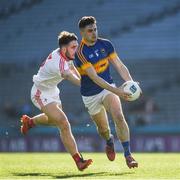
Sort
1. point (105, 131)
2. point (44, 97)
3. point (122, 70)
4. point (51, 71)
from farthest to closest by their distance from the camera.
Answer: point (105, 131) → point (44, 97) → point (122, 70) → point (51, 71)

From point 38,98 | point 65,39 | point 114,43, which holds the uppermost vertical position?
point 114,43

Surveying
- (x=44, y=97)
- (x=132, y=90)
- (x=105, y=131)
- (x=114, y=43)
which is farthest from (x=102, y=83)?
(x=114, y=43)

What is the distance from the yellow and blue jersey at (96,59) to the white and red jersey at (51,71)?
0.34 metres

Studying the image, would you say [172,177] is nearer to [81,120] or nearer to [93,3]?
[81,120]

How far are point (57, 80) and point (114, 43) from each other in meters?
16.8

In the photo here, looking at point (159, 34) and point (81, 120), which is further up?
point (159, 34)

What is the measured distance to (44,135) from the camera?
2045 cm

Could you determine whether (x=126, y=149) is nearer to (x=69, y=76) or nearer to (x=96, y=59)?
(x=69, y=76)

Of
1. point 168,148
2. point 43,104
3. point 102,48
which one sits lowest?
point 168,148

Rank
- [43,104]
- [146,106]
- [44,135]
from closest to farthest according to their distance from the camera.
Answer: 1. [43,104]
2. [44,135]
3. [146,106]

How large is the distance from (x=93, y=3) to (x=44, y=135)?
27.4 feet

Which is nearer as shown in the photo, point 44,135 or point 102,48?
point 102,48

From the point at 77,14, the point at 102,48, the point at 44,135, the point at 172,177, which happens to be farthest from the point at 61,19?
the point at 172,177

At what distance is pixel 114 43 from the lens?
85.5ft
